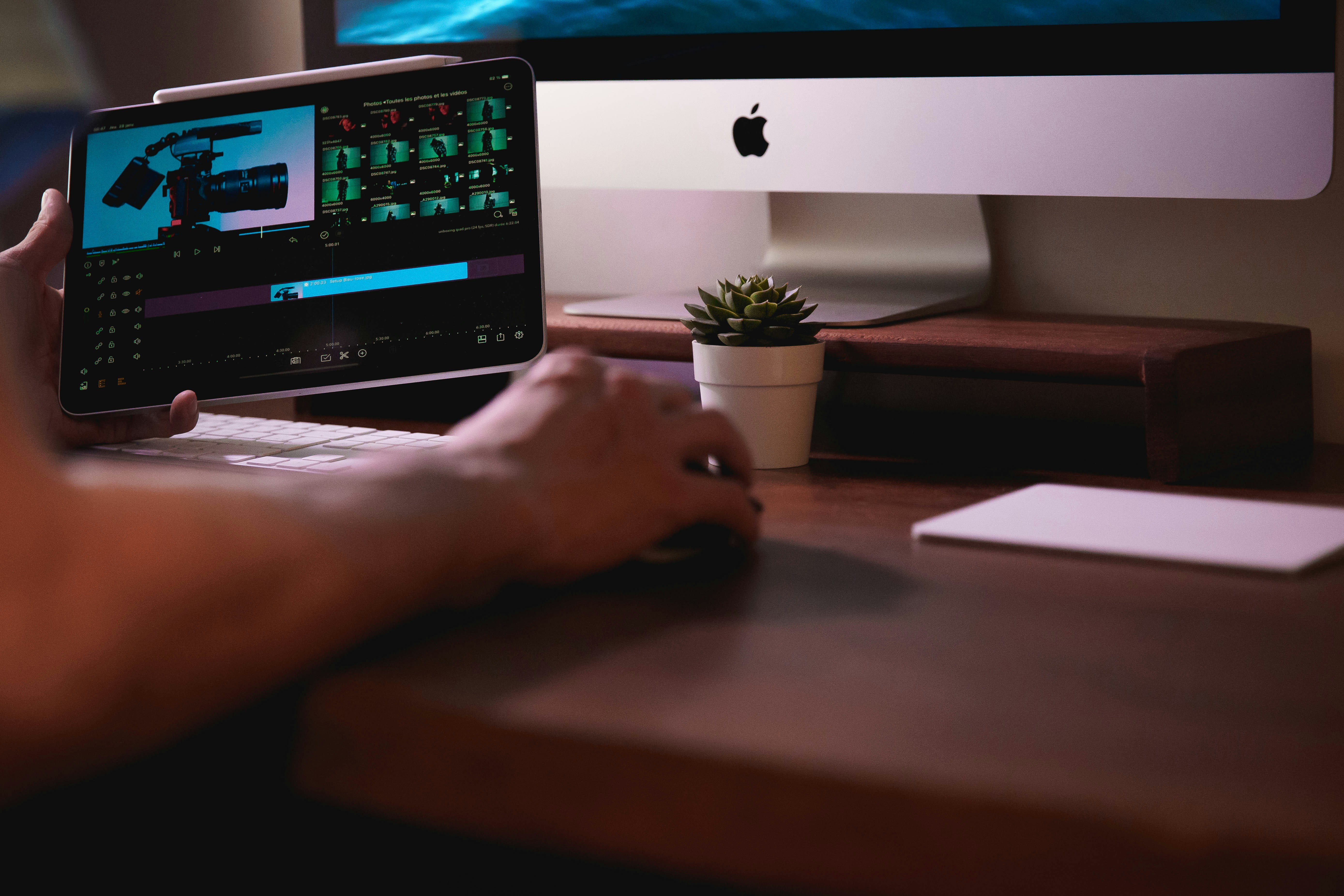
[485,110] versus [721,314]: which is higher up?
[485,110]

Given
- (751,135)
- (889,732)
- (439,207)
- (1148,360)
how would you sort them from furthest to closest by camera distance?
(751,135)
(439,207)
(1148,360)
(889,732)

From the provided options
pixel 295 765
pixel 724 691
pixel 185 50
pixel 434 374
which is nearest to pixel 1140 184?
pixel 434 374

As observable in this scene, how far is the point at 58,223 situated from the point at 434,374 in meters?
0.35

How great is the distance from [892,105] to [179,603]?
795 millimetres

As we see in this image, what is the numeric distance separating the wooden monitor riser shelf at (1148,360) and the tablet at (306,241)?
16 centimetres

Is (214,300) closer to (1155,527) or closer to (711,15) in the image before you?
(711,15)

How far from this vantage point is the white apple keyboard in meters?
0.91

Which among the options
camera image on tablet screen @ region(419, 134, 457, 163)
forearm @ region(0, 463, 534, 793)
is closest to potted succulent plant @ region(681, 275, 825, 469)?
camera image on tablet screen @ region(419, 134, 457, 163)

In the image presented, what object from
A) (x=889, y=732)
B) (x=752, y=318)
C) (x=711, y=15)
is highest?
(x=711, y=15)

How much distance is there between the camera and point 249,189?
1.04m

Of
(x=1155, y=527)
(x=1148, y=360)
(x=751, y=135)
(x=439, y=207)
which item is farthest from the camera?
(x=751, y=135)

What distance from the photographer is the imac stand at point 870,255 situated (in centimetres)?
121

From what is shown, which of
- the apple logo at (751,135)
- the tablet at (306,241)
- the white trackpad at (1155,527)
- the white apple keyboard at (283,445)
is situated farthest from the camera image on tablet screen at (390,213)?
the white trackpad at (1155,527)

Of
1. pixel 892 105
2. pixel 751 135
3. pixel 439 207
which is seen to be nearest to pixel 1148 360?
pixel 892 105
